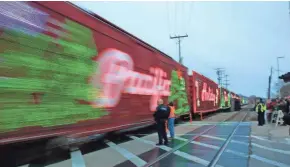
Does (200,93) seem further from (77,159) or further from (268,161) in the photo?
(77,159)

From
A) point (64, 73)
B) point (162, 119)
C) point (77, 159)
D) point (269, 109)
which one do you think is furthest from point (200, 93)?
point (64, 73)

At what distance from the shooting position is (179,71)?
22.9 metres

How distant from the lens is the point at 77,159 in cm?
955

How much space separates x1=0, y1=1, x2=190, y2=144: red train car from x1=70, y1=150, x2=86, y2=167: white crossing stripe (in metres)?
0.70

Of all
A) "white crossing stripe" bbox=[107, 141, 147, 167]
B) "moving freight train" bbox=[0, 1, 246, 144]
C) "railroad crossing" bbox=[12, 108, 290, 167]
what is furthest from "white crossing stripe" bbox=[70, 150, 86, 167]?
"white crossing stripe" bbox=[107, 141, 147, 167]

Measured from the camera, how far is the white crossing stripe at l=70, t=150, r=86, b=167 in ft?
29.0

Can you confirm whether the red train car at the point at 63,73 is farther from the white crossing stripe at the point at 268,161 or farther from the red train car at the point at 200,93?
the red train car at the point at 200,93

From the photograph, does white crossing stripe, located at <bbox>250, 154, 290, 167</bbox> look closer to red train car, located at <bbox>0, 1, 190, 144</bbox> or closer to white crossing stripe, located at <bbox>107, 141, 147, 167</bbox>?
white crossing stripe, located at <bbox>107, 141, 147, 167</bbox>

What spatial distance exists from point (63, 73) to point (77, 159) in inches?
96.5

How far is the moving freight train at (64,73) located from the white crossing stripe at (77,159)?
67 centimetres

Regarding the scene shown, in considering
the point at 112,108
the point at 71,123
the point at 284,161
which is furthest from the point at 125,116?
the point at 284,161

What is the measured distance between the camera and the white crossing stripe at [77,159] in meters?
8.85

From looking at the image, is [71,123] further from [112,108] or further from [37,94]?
[112,108]

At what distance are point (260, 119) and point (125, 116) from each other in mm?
12410
